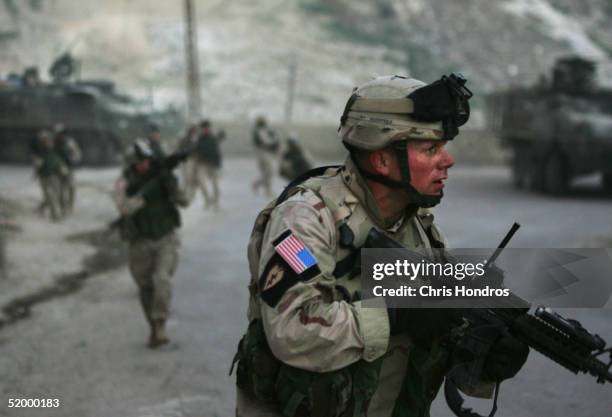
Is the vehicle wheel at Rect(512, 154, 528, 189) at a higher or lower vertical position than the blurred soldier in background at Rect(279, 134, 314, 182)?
lower

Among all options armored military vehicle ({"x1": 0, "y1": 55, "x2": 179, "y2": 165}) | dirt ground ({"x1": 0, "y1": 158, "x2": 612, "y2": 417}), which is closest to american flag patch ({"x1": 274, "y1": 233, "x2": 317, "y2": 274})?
dirt ground ({"x1": 0, "y1": 158, "x2": 612, "y2": 417})

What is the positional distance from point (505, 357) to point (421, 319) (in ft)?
0.85

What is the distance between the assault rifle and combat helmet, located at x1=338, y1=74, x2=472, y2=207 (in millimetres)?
222

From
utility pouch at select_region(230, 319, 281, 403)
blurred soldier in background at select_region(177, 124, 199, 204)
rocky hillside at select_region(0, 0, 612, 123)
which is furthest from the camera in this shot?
rocky hillside at select_region(0, 0, 612, 123)

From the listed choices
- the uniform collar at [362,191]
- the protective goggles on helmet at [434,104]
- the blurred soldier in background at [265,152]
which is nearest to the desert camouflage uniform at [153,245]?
the uniform collar at [362,191]

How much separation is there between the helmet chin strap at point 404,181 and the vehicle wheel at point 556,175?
1412 cm

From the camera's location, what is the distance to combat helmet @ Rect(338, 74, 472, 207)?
2340 mm

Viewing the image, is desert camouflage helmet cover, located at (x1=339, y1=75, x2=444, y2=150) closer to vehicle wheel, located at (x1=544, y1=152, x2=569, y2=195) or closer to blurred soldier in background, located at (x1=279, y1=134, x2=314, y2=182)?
blurred soldier in background, located at (x1=279, y1=134, x2=314, y2=182)

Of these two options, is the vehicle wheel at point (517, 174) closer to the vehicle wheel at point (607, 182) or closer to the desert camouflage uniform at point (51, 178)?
the vehicle wheel at point (607, 182)

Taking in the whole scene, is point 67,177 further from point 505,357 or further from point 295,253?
point 505,357

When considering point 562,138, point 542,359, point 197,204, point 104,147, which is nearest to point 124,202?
point 542,359

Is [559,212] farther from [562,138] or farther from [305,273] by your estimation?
[305,273]

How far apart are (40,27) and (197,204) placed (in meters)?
23.1

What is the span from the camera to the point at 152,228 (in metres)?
6.23
